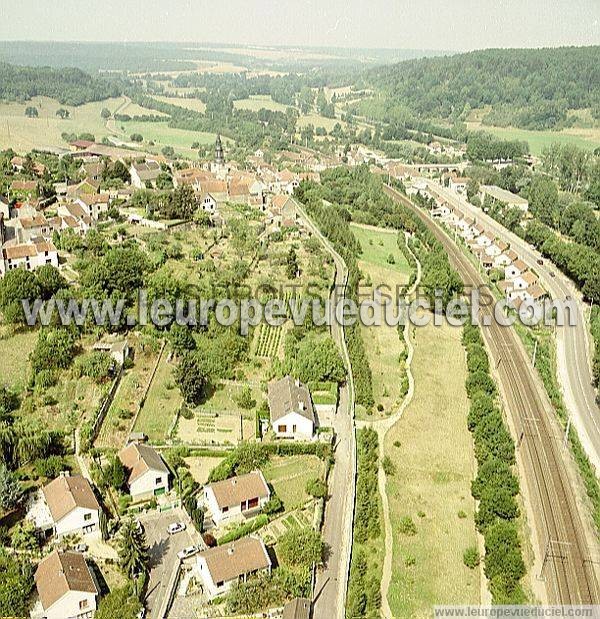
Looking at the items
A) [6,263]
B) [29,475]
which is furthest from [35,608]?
[6,263]

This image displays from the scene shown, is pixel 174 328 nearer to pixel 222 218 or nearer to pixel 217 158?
pixel 222 218

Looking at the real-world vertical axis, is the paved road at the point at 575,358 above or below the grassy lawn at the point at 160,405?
below

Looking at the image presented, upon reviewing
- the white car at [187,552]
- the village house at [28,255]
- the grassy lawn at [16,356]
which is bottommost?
the white car at [187,552]

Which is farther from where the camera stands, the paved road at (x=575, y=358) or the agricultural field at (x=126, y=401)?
the paved road at (x=575, y=358)

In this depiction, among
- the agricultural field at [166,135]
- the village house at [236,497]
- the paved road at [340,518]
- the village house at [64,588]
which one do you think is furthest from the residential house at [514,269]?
the agricultural field at [166,135]

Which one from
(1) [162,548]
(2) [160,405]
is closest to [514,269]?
(2) [160,405]

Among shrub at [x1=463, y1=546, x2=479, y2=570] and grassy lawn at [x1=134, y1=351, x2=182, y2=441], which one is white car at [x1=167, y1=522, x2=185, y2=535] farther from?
shrub at [x1=463, y1=546, x2=479, y2=570]

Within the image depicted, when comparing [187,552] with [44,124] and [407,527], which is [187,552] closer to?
[407,527]

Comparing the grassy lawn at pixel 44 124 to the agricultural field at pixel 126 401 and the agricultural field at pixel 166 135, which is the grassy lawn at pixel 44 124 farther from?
the agricultural field at pixel 126 401
